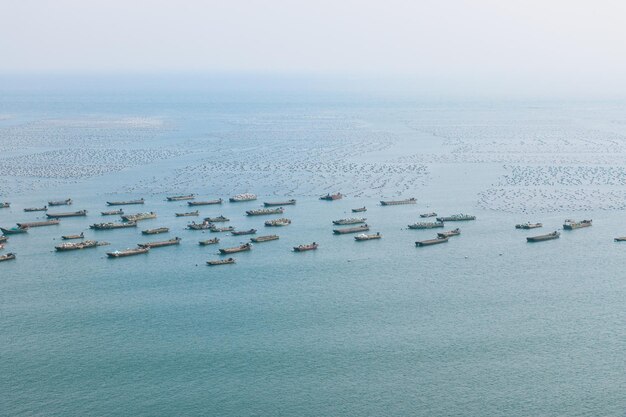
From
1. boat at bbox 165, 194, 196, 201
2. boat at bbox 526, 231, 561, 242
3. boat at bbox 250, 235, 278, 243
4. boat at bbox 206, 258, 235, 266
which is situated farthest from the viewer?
boat at bbox 165, 194, 196, 201

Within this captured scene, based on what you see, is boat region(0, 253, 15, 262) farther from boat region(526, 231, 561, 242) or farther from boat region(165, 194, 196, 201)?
boat region(526, 231, 561, 242)

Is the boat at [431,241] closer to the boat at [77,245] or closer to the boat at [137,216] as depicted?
the boat at [137,216]

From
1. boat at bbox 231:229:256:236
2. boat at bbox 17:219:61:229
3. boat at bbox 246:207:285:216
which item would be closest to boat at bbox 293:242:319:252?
boat at bbox 231:229:256:236

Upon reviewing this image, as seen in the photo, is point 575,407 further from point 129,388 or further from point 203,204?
point 203,204

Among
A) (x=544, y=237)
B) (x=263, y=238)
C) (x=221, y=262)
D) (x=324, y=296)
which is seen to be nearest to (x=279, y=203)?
(x=263, y=238)

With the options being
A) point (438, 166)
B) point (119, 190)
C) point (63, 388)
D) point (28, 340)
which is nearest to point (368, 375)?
point (63, 388)

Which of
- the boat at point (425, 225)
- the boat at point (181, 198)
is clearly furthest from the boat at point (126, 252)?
the boat at point (425, 225)
